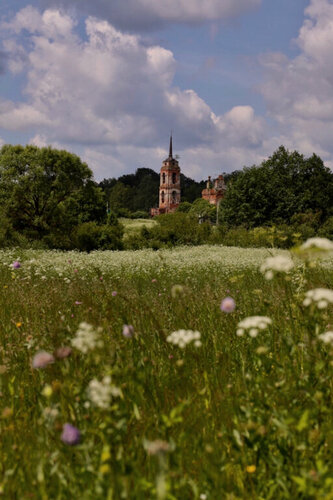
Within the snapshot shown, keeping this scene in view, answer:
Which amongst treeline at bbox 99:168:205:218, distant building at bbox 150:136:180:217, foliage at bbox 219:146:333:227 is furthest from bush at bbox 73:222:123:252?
distant building at bbox 150:136:180:217

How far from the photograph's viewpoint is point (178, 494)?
1686 millimetres

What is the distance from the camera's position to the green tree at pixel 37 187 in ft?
80.8

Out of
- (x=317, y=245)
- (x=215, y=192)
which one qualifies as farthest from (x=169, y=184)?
(x=317, y=245)

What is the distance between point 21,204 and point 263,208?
24745 mm

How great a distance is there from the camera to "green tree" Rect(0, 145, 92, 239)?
80.8ft

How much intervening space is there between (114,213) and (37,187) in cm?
875

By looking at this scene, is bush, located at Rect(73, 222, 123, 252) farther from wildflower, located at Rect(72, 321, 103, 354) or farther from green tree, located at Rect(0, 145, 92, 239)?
wildflower, located at Rect(72, 321, 103, 354)

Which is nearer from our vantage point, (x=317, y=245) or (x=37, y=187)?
(x=317, y=245)

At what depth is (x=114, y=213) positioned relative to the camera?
1289 inches

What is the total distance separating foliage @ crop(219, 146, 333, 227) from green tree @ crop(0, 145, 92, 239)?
Result: 65.8 feet

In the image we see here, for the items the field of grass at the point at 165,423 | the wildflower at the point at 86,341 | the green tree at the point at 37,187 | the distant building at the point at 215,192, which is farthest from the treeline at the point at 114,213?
the distant building at the point at 215,192

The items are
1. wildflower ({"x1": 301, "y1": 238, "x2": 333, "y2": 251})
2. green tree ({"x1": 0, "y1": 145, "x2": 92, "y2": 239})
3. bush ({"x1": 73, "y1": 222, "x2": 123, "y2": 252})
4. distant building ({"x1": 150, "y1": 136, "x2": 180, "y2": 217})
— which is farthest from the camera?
distant building ({"x1": 150, "y1": 136, "x2": 180, "y2": 217})

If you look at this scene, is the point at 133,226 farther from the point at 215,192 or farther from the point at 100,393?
the point at 215,192

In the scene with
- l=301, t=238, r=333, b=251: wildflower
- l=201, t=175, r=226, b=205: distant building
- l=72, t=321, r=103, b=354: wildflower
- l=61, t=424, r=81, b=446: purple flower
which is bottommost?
l=61, t=424, r=81, b=446: purple flower
